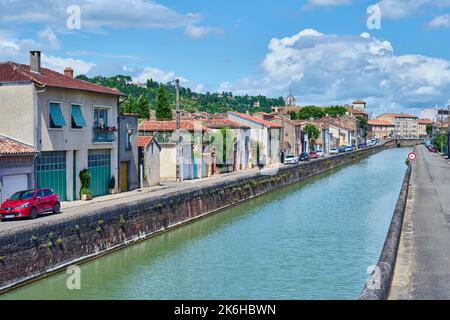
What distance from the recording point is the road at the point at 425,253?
1529cm

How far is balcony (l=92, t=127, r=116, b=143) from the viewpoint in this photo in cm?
3503

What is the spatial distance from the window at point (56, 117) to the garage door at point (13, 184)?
3633 mm

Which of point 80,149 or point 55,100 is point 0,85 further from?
point 80,149

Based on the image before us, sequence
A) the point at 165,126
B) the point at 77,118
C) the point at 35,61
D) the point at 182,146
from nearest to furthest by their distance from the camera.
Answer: the point at 35,61, the point at 77,118, the point at 182,146, the point at 165,126

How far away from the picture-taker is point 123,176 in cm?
3922

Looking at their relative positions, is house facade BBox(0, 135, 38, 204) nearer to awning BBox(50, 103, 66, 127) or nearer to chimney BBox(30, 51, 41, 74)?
awning BBox(50, 103, 66, 127)

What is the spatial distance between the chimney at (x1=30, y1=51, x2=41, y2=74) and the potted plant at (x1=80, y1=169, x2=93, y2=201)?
5.46 m

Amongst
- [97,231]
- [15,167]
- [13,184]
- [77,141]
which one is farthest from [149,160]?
[97,231]

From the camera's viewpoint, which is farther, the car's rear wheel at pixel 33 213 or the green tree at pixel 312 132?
the green tree at pixel 312 132

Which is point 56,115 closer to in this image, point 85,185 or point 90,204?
point 85,185

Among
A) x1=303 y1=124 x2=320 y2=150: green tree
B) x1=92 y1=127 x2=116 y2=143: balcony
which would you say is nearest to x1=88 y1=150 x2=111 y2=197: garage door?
x1=92 y1=127 x2=116 y2=143: balcony

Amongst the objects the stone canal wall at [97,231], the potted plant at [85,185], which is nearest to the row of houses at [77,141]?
the potted plant at [85,185]

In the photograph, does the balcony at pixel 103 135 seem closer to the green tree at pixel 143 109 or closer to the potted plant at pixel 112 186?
the potted plant at pixel 112 186

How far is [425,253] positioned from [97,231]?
37.3ft
